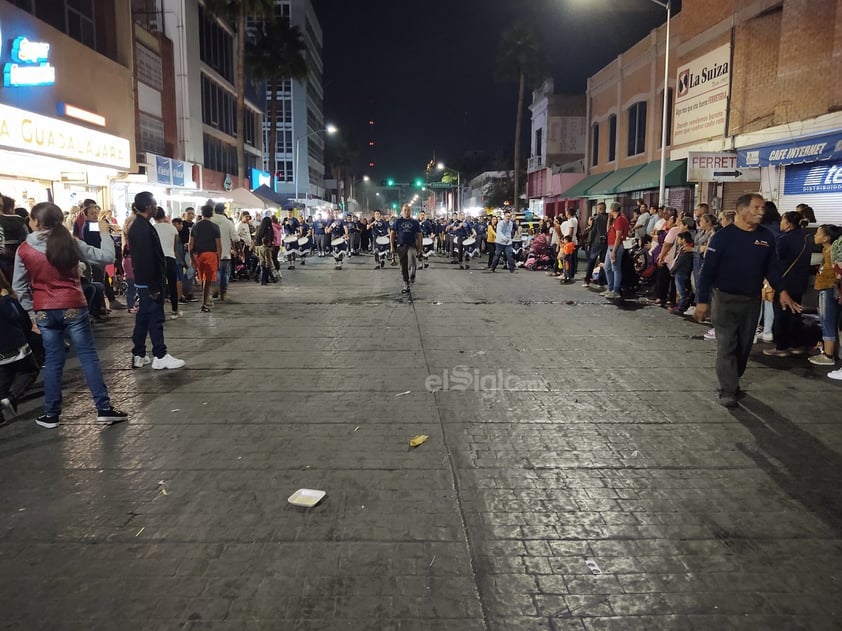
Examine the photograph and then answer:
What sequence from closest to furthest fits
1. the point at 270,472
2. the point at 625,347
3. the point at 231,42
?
1. the point at 270,472
2. the point at 625,347
3. the point at 231,42

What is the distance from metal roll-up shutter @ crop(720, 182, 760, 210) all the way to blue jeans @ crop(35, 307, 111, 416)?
17930mm

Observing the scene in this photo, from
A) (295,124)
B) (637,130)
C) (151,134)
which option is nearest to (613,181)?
(637,130)

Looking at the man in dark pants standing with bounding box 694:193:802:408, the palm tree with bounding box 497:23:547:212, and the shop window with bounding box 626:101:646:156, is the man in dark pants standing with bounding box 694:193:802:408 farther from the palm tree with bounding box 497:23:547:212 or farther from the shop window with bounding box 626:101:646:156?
the palm tree with bounding box 497:23:547:212

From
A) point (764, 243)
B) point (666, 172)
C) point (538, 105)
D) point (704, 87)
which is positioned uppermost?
point (538, 105)

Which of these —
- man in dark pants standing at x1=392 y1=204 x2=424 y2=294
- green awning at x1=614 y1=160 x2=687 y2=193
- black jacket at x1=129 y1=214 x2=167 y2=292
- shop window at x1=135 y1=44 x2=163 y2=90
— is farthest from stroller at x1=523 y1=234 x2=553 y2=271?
shop window at x1=135 y1=44 x2=163 y2=90

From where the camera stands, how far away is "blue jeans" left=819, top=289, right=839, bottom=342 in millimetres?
8125

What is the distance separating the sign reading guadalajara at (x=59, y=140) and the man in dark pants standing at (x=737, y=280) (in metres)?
12.9

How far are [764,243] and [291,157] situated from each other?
76671mm

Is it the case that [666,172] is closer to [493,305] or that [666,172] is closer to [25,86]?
[493,305]

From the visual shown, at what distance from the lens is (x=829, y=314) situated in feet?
26.8

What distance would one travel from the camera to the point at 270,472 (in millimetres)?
4793

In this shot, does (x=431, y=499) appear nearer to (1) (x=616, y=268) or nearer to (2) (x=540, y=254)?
(1) (x=616, y=268)

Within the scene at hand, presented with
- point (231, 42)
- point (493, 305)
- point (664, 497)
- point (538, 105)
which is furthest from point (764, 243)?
point (538, 105)

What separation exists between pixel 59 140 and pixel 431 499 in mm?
14748
